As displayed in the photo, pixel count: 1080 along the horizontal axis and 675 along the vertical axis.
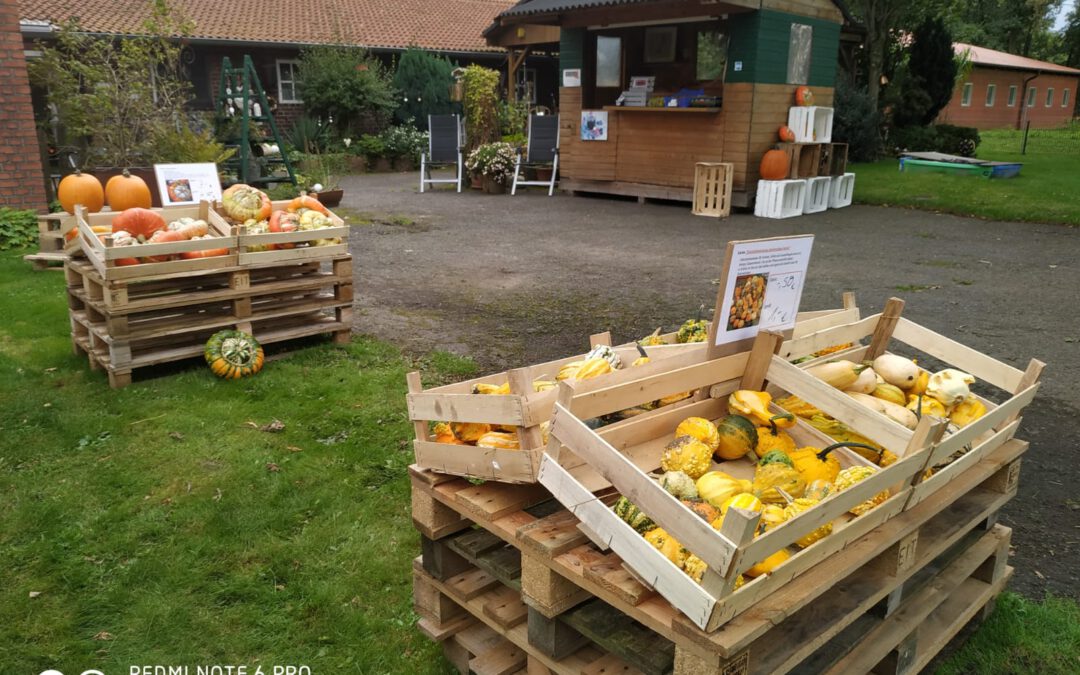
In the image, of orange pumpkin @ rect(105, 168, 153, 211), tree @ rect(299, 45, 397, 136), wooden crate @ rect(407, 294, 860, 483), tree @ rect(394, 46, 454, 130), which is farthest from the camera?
tree @ rect(394, 46, 454, 130)

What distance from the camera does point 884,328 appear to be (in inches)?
130

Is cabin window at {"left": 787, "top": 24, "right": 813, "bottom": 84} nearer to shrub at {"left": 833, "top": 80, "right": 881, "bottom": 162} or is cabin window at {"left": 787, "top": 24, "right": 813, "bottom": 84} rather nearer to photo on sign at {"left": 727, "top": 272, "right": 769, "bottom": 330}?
shrub at {"left": 833, "top": 80, "right": 881, "bottom": 162}

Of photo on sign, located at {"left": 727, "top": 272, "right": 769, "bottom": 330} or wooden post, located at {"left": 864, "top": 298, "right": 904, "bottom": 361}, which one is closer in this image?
photo on sign, located at {"left": 727, "top": 272, "right": 769, "bottom": 330}

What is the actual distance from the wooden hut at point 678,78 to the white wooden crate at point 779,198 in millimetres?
283

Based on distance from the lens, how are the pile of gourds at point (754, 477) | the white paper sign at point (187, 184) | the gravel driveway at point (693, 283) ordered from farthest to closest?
1. the white paper sign at point (187, 184)
2. the gravel driveway at point (693, 283)
3. the pile of gourds at point (754, 477)

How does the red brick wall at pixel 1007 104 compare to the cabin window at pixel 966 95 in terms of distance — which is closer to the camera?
the cabin window at pixel 966 95

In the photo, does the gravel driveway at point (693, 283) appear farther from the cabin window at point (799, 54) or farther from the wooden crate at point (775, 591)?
the cabin window at point (799, 54)

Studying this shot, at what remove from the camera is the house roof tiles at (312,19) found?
20391 millimetres

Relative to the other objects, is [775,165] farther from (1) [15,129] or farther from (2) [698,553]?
(2) [698,553]

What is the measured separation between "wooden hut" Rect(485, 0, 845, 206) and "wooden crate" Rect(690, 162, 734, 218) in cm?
30

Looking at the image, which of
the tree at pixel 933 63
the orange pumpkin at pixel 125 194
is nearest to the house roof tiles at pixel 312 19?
the tree at pixel 933 63

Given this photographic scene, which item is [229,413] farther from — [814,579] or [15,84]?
[15,84]

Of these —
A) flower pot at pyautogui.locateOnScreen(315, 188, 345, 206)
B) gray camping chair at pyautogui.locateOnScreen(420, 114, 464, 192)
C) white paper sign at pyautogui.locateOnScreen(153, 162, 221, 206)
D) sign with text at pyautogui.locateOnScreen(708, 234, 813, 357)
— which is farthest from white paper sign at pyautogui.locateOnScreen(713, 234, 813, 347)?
gray camping chair at pyautogui.locateOnScreen(420, 114, 464, 192)

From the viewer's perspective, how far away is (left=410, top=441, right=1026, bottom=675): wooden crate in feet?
6.15
